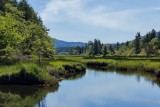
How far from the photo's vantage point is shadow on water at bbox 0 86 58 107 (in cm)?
4219

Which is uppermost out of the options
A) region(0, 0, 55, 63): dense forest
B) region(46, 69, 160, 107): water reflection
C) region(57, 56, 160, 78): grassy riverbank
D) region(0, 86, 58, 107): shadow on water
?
region(0, 0, 55, 63): dense forest

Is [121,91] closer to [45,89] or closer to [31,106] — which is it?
[45,89]

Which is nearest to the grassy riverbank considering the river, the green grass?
the river

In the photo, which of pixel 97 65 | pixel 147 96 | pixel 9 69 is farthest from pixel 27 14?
pixel 147 96

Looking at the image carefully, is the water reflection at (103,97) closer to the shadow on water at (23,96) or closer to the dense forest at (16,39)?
the shadow on water at (23,96)

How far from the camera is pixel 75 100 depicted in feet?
154

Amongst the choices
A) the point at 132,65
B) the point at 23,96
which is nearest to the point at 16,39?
the point at 23,96

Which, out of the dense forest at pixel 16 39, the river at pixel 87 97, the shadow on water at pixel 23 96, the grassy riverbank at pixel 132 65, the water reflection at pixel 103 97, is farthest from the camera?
the grassy riverbank at pixel 132 65

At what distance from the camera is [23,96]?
48375 millimetres

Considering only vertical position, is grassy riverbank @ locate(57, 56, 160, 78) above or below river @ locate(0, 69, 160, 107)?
above

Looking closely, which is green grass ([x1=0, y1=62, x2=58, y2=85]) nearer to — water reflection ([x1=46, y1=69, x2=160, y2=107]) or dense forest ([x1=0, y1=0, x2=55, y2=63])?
water reflection ([x1=46, y1=69, x2=160, y2=107])

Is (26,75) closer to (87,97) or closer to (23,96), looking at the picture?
(23,96)

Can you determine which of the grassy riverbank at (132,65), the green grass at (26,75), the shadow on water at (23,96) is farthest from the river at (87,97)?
the grassy riverbank at (132,65)

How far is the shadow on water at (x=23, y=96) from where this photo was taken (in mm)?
42188
